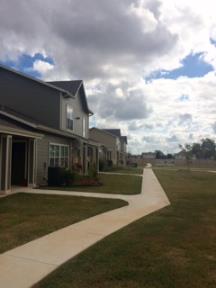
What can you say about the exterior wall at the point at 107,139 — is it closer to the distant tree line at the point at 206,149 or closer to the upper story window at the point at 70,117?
the upper story window at the point at 70,117

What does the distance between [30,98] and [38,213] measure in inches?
573

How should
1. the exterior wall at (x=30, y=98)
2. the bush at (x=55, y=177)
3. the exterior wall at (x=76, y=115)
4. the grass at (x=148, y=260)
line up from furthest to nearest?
Result: the exterior wall at (x=76, y=115), the exterior wall at (x=30, y=98), the bush at (x=55, y=177), the grass at (x=148, y=260)

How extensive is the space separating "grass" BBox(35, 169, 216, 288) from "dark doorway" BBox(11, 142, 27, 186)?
35.3 feet

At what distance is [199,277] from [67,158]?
65.1 feet

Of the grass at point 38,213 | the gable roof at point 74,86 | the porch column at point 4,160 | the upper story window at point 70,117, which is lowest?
the grass at point 38,213

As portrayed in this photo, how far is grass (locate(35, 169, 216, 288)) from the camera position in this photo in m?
5.26

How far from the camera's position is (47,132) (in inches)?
811

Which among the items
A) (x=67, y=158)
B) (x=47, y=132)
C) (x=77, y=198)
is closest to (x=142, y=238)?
(x=77, y=198)

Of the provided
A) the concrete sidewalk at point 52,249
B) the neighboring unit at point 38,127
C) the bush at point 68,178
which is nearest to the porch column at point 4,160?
the neighboring unit at point 38,127

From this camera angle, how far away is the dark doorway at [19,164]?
1925 cm

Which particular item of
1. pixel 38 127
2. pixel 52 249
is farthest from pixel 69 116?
pixel 52 249

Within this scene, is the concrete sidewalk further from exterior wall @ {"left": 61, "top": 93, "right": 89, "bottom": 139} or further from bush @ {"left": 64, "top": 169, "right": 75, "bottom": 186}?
exterior wall @ {"left": 61, "top": 93, "right": 89, "bottom": 139}

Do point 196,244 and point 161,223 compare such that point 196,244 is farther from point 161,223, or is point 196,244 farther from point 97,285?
point 97,285

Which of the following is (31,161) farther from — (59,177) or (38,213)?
(38,213)
